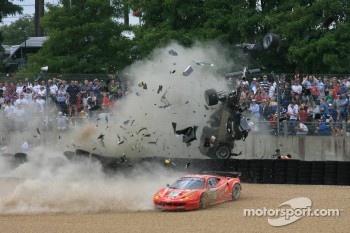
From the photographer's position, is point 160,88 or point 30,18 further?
point 30,18

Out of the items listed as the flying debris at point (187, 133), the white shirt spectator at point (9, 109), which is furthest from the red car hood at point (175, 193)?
the white shirt spectator at point (9, 109)

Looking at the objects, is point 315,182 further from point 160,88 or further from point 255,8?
point 255,8

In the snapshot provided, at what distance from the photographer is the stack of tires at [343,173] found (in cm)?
2225

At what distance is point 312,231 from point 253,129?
1054cm

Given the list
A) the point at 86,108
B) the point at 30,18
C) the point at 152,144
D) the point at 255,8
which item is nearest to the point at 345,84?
the point at 152,144

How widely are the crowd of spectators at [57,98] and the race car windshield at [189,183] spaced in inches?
223

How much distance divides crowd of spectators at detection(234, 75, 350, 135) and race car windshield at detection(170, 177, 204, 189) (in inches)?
217

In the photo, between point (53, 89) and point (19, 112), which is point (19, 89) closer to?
point (19, 112)

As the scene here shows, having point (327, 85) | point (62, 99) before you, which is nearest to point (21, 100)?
point (62, 99)

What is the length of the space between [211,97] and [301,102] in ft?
11.4

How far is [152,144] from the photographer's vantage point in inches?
934

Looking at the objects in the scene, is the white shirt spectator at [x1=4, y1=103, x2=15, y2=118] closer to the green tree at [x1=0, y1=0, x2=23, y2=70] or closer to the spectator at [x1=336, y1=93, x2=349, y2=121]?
the spectator at [x1=336, y1=93, x2=349, y2=121]

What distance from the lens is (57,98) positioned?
25.0m

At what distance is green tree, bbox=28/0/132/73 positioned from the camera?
119ft
